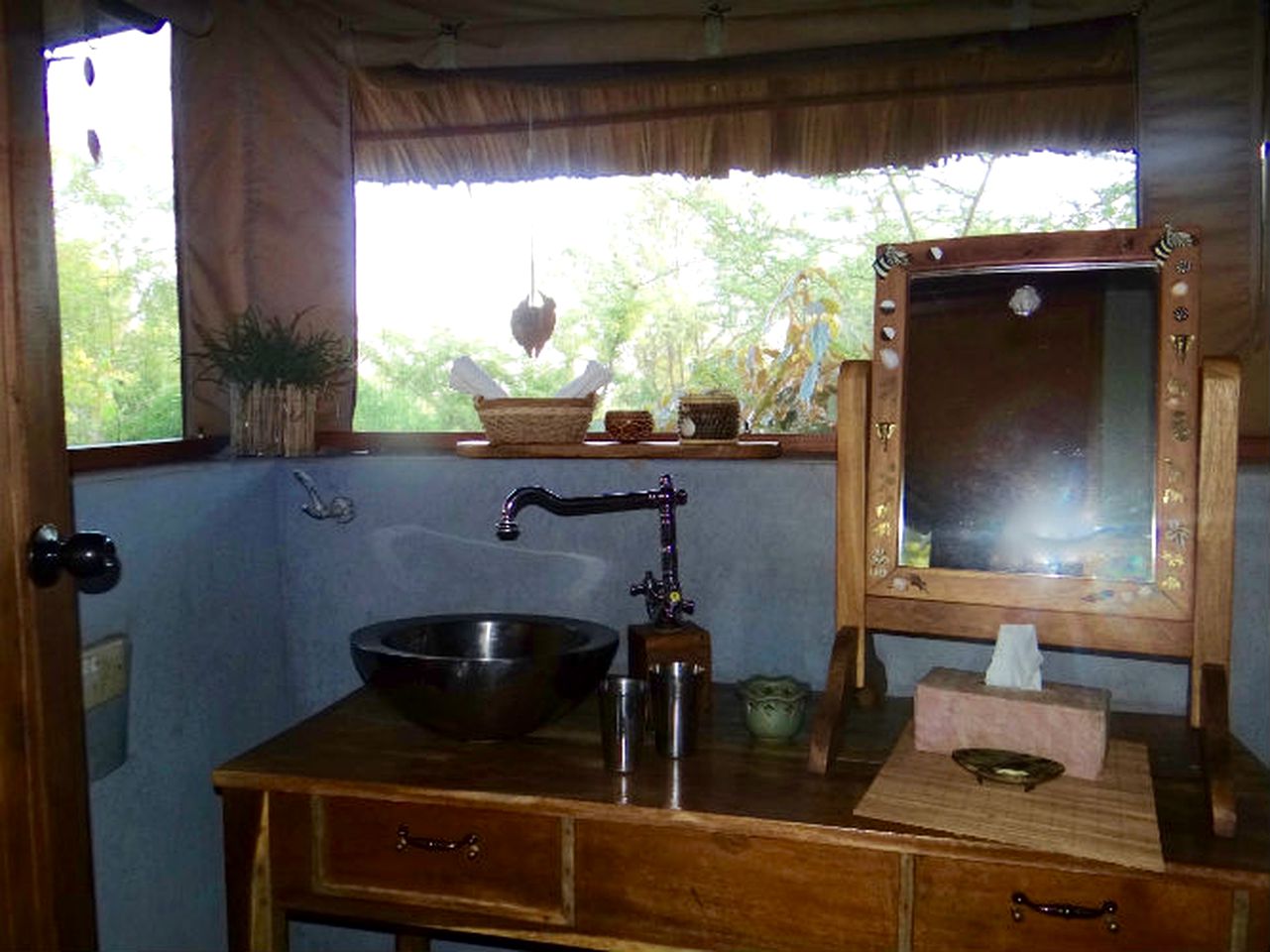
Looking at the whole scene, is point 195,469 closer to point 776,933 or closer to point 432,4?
point 432,4

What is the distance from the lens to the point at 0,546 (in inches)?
37.8

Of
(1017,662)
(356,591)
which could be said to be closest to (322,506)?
(356,591)

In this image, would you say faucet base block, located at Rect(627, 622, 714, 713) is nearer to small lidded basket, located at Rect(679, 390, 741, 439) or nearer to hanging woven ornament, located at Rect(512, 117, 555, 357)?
small lidded basket, located at Rect(679, 390, 741, 439)

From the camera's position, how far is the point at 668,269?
194 cm

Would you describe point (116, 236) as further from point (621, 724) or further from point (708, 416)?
point (621, 724)

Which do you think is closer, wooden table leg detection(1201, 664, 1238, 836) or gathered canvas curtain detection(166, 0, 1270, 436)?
wooden table leg detection(1201, 664, 1238, 836)

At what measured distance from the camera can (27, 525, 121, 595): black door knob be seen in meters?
0.98

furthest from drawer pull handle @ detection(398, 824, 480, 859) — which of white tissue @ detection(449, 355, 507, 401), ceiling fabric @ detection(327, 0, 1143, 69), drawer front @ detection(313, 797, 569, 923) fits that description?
ceiling fabric @ detection(327, 0, 1143, 69)

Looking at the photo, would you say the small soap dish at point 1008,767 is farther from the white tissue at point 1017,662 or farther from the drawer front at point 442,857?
the drawer front at point 442,857

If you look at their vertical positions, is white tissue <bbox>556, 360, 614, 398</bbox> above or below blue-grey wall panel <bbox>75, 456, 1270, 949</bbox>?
Answer: above

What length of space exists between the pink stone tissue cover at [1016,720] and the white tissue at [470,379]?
888 mm

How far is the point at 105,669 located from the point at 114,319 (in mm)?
621

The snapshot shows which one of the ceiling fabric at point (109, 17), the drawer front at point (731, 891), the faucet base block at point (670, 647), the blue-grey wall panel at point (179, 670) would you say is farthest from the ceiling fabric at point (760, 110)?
the drawer front at point (731, 891)

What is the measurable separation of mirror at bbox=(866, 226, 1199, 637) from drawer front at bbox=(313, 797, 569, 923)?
55 centimetres
